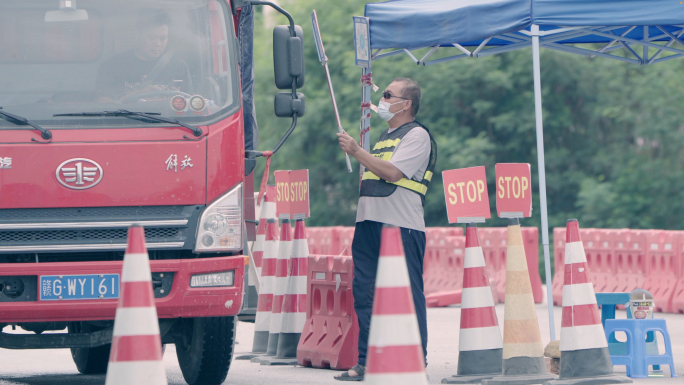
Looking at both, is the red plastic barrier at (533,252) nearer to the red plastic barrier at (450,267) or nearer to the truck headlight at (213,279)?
the red plastic barrier at (450,267)

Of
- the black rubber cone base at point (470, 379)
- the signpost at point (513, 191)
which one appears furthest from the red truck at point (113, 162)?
the signpost at point (513, 191)

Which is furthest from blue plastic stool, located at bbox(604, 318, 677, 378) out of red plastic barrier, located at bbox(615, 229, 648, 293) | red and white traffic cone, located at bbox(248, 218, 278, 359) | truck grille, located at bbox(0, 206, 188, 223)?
red plastic barrier, located at bbox(615, 229, 648, 293)

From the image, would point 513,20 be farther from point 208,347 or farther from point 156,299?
point 156,299

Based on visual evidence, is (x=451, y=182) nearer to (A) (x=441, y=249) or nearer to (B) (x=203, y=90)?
(B) (x=203, y=90)

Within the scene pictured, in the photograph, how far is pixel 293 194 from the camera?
8430 millimetres

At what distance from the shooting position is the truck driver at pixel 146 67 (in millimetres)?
6621

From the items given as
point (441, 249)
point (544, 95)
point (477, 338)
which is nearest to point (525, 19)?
point (477, 338)

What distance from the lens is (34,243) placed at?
624 cm

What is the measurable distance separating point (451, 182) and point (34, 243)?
2.88 metres

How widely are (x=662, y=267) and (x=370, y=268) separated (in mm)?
8033

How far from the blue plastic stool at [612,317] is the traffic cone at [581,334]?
73cm

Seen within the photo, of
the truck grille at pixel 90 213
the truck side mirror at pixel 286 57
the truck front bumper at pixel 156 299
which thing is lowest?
the truck front bumper at pixel 156 299

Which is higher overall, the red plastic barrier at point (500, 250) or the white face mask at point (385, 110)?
the white face mask at point (385, 110)

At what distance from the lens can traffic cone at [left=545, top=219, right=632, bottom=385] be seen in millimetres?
6785
